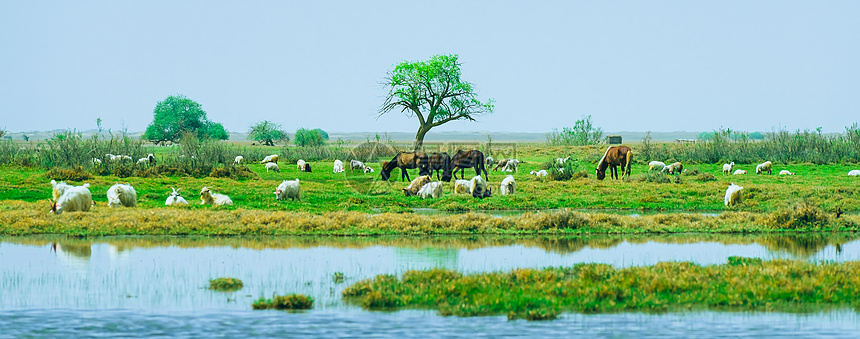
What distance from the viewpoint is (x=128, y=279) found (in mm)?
15000

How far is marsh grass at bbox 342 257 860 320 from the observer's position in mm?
12461

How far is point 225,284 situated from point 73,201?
40.6 ft

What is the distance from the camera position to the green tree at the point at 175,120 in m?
134

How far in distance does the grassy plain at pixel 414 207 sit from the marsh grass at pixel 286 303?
9564mm

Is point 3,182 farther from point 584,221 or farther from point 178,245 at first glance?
point 584,221

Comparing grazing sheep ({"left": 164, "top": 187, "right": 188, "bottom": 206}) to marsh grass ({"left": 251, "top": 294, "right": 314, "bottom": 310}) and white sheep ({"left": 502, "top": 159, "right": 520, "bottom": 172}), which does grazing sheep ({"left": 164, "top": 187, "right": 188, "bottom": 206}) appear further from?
white sheep ({"left": 502, "top": 159, "right": 520, "bottom": 172})

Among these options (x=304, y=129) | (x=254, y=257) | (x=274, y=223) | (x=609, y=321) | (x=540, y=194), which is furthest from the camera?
(x=304, y=129)

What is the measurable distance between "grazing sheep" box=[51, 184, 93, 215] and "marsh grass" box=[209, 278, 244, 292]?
1176cm

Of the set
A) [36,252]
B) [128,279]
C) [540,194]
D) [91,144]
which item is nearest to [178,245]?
[36,252]

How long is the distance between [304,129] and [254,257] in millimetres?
122311

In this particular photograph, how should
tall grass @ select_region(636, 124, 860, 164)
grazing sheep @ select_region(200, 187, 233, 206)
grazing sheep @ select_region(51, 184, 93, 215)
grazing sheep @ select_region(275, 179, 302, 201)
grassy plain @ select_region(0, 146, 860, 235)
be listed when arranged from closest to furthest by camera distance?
grassy plain @ select_region(0, 146, 860, 235)
grazing sheep @ select_region(51, 184, 93, 215)
grazing sheep @ select_region(200, 187, 233, 206)
grazing sheep @ select_region(275, 179, 302, 201)
tall grass @ select_region(636, 124, 860, 164)

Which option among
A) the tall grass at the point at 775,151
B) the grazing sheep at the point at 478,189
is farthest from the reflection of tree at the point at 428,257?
the tall grass at the point at 775,151

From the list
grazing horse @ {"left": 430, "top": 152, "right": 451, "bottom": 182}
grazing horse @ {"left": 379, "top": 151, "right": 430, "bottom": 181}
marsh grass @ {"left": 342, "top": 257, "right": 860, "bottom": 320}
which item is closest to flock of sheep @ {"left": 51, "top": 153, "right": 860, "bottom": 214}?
grazing horse @ {"left": 430, "top": 152, "right": 451, "bottom": 182}

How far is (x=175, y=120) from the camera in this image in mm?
134000
